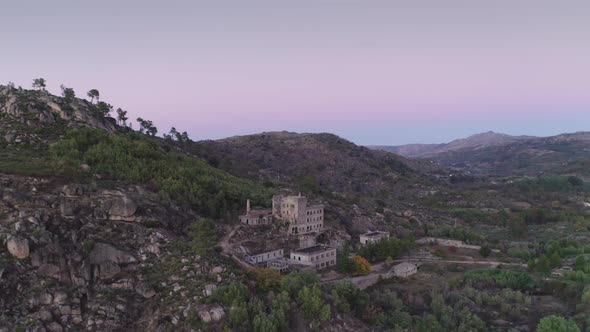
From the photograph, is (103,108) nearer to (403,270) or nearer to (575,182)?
(403,270)

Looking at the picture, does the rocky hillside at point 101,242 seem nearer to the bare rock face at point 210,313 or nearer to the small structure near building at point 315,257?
the bare rock face at point 210,313

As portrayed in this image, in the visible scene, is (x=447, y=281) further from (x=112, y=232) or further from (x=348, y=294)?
(x=112, y=232)

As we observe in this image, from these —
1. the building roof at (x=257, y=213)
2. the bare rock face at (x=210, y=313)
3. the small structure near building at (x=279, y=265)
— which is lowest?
the bare rock face at (x=210, y=313)

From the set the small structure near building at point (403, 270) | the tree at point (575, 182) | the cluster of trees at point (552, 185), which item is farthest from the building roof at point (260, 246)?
the tree at point (575, 182)

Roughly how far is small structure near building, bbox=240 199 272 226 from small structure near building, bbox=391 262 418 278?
16129mm

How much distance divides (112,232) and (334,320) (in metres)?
21.7

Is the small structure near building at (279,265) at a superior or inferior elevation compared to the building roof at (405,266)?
superior

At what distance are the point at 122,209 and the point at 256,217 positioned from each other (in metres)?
17.2

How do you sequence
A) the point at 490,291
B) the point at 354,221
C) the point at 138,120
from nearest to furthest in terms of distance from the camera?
the point at 490,291, the point at 354,221, the point at 138,120

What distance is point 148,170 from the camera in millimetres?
62062

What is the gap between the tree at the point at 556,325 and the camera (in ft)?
143

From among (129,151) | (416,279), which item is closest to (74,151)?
(129,151)

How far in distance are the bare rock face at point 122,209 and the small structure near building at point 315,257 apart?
17568 mm

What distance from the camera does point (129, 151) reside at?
66062mm
